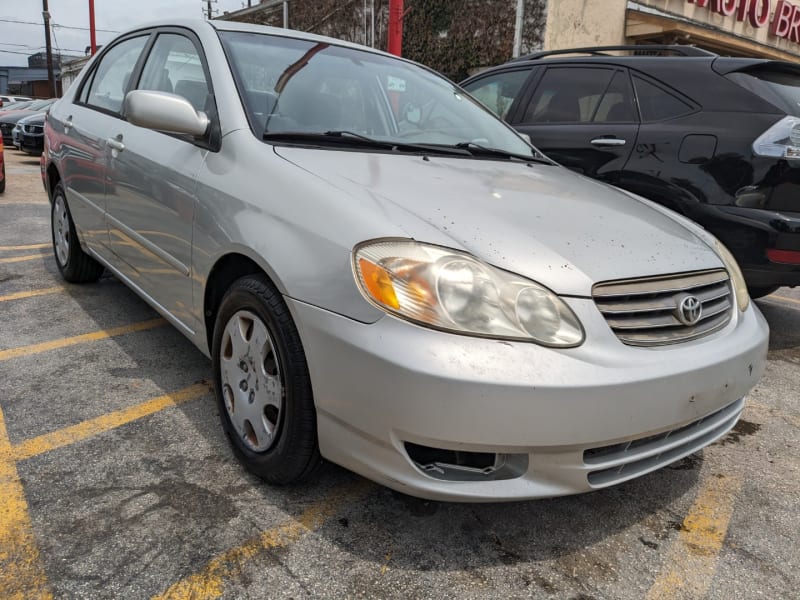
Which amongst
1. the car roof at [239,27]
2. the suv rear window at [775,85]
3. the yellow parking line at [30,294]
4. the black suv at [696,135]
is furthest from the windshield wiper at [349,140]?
the yellow parking line at [30,294]

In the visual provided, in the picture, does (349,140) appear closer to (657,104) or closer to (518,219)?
(518,219)

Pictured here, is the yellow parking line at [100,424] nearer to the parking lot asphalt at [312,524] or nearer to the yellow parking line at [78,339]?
the parking lot asphalt at [312,524]

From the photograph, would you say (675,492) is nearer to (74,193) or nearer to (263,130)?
(263,130)

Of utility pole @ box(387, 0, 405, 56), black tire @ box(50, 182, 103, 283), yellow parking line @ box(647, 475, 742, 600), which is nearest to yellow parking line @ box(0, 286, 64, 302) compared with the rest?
black tire @ box(50, 182, 103, 283)

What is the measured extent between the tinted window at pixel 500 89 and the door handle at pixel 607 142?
94 cm

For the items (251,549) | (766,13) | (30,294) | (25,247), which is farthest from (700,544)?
(766,13)

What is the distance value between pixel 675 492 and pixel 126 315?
9.98 ft

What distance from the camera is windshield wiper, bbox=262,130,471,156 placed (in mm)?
2283

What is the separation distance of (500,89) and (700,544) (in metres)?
3.85

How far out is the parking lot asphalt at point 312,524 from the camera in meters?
1.70

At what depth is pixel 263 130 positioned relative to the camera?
2275mm

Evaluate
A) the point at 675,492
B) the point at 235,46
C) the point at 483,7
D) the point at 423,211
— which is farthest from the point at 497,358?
the point at 483,7

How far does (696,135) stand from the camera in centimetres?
364

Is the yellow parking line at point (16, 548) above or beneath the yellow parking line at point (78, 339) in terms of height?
above
